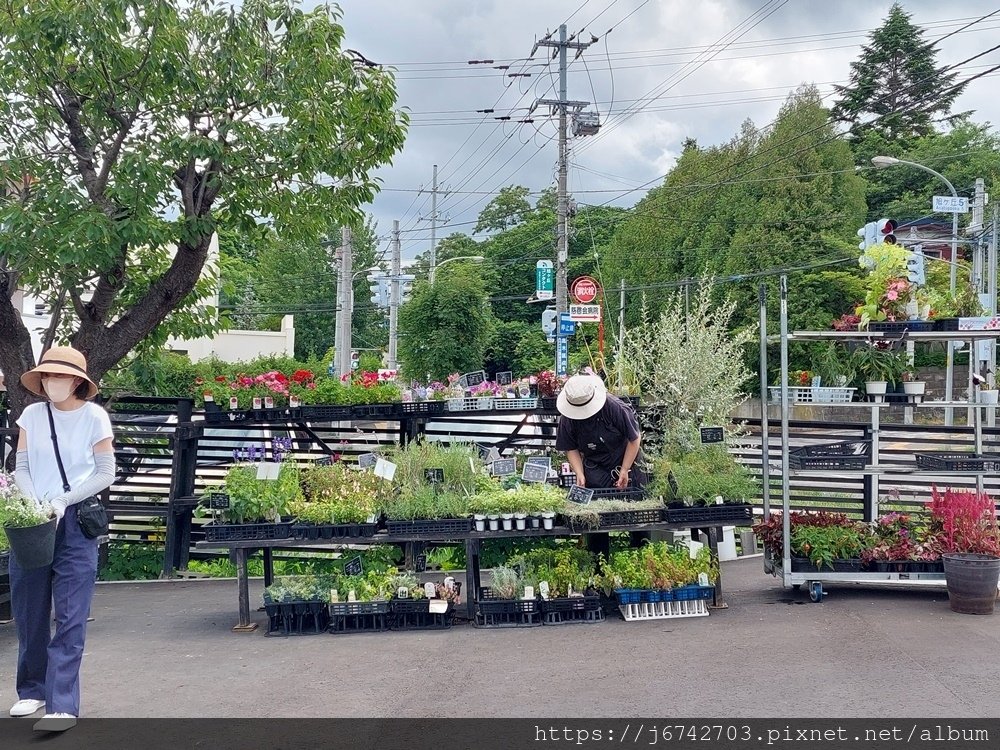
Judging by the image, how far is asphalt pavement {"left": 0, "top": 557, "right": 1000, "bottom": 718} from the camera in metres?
4.75

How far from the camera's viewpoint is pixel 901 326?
7.04m

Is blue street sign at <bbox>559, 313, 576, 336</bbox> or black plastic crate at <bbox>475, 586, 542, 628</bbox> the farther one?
blue street sign at <bbox>559, 313, 576, 336</bbox>

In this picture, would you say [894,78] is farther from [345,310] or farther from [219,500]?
[219,500]

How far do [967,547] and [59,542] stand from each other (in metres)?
6.46

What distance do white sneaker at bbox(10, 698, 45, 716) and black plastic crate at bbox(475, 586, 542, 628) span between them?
9.85 ft

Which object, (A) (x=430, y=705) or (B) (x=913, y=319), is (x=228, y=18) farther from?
(B) (x=913, y=319)

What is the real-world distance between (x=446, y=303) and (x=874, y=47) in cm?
3694

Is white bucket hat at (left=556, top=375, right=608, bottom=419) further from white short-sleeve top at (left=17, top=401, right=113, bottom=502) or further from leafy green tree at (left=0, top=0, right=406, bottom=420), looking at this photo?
white short-sleeve top at (left=17, top=401, right=113, bottom=502)

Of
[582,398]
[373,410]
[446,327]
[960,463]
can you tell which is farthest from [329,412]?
[446,327]

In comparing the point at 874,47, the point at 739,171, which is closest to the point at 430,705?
the point at 739,171

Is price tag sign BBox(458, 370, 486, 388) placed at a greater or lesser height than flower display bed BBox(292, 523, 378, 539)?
greater

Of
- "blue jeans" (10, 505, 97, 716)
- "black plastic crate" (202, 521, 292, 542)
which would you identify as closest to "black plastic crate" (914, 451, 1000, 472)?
"black plastic crate" (202, 521, 292, 542)

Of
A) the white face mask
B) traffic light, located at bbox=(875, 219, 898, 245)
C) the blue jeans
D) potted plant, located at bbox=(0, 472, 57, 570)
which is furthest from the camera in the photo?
traffic light, located at bbox=(875, 219, 898, 245)
